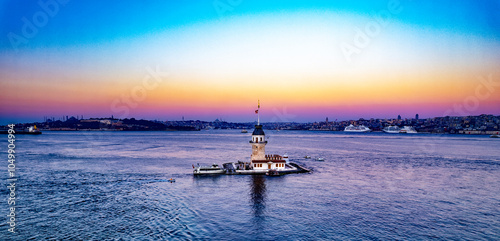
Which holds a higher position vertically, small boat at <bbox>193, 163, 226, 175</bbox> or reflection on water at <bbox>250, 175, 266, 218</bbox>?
small boat at <bbox>193, 163, 226, 175</bbox>

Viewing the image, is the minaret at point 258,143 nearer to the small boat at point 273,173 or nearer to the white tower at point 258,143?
the white tower at point 258,143

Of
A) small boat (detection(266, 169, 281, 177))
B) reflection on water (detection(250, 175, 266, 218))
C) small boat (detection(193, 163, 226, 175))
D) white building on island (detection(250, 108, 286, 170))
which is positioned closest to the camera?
reflection on water (detection(250, 175, 266, 218))

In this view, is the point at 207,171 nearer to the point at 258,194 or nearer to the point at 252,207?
the point at 258,194

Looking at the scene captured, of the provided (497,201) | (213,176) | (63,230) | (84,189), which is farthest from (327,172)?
(63,230)

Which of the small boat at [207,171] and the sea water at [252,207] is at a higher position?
the small boat at [207,171]

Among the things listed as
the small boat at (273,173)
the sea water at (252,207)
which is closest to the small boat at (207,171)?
the sea water at (252,207)

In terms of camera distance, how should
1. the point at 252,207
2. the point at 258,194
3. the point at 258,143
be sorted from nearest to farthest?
the point at 252,207
the point at 258,194
the point at 258,143

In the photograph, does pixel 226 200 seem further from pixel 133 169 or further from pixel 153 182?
pixel 133 169

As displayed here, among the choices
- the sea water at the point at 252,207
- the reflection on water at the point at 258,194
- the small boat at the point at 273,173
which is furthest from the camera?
the small boat at the point at 273,173

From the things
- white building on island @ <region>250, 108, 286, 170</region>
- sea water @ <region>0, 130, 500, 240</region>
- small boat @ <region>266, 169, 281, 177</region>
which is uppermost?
white building on island @ <region>250, 108, 286, 170</region>

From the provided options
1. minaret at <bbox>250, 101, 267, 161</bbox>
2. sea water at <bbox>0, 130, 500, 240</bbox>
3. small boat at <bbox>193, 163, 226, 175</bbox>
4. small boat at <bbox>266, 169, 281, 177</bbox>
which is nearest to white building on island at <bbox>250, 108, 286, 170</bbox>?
minaret at <bbox>250, 101, 267, 161</bbox>

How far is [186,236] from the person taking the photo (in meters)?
21.7

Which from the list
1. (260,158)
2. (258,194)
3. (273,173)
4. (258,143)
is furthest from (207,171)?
(258,194)

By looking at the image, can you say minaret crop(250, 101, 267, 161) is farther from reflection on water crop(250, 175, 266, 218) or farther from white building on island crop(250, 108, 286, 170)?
reflection on water crop(250, 175, 266, 218)
